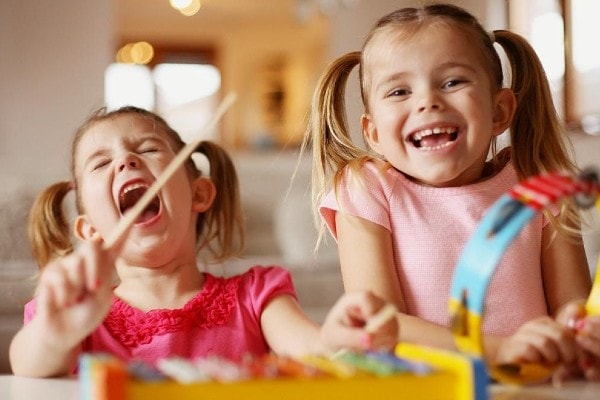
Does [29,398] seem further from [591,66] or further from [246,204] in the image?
[591,66]

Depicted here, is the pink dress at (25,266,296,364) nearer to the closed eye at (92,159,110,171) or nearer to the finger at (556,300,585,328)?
the closed eye at (92,159,110,171)

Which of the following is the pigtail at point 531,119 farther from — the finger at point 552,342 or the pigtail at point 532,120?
the finger at point 552,342

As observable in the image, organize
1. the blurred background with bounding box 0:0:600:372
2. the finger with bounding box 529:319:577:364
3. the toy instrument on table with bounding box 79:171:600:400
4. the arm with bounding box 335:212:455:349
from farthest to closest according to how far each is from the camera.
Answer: the blurred background with bounding box 0:0:600:372, the arm with bounding box 335:212:455:349, the finger with bounding box 529:319:577:364, the toy instrument on table with bounding box 79:171:600:400

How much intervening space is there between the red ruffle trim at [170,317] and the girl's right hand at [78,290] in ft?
1.25

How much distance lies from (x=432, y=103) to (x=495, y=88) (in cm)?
14

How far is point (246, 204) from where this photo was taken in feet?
12.4

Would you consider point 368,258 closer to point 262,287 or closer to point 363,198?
point 363,198

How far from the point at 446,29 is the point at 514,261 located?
276mm

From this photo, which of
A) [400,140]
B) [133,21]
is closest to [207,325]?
[400,140]

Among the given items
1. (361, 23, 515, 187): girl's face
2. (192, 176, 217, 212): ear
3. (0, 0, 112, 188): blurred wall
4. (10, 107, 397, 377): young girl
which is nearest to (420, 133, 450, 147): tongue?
(361, 23, 515, 187): girl's face

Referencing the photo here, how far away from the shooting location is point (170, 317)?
3.51 ft

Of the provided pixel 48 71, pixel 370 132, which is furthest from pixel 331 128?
pixel 48 71

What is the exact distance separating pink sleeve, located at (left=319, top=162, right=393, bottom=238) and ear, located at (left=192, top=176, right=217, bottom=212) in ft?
0.68

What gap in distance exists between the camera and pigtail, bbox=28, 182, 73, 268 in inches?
49.6
